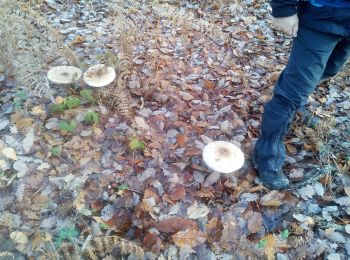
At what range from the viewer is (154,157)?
3680mm

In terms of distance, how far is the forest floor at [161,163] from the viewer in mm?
3043

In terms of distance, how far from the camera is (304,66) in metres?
2.84

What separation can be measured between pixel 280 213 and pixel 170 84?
88.4 inches

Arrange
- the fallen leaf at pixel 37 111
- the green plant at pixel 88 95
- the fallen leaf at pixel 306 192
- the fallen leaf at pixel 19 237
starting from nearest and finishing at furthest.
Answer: the fallen leaf at pixel 19 237
the fallen leaf at pixel 306 192
the fallen leaf at pixel 37 111
the green plant at pixel 88 95

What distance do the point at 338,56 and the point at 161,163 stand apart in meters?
2.11

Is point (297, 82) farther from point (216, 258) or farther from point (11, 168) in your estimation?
point (11, 168)

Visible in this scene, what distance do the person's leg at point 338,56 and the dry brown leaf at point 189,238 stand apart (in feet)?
6.98

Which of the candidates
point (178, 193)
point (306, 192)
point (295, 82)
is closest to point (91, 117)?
point (178, 193)

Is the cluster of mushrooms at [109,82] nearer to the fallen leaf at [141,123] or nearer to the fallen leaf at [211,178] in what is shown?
the fallen leaf at [211,178]

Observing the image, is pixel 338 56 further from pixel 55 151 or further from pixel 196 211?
pixel 55 151

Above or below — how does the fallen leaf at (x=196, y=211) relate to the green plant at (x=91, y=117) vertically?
below

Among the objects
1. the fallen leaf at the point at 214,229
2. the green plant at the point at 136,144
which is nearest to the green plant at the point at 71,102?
the green plant at the point at 136,144

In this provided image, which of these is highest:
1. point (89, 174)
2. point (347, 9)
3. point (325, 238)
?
point (347, 9)

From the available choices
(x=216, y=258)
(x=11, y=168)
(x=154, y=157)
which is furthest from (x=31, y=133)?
(x=216, y=258)
